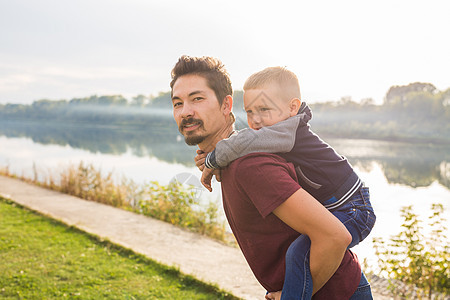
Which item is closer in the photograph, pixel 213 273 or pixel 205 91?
pixel 205 91

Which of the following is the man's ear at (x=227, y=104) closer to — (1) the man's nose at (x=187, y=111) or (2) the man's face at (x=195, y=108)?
(2) the man's face at (x=195, y=108)

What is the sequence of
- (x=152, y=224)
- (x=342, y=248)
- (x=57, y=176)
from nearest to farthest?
(x=342, y=248) → (x=152, y=224) → (x=57, y=176)

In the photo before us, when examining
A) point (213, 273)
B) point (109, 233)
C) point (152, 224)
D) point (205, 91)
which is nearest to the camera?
point (205, 91)

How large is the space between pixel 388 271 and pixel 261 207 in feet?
17.7

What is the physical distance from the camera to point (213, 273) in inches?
225

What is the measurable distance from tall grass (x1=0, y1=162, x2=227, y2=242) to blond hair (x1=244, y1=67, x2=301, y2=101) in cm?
574

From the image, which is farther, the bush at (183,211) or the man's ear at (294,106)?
the bush at (183,211)

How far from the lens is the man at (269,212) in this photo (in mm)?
1311

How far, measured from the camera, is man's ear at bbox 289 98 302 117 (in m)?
1.55

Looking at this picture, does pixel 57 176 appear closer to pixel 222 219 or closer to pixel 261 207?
pixel 222 219

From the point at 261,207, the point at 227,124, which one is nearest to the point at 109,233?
the point at 227,124

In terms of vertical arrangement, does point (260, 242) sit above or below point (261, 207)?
below

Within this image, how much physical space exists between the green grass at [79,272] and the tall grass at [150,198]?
1842 millimetres

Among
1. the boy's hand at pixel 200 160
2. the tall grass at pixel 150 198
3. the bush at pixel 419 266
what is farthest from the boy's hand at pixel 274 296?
the tall grass at pixel 150 198
